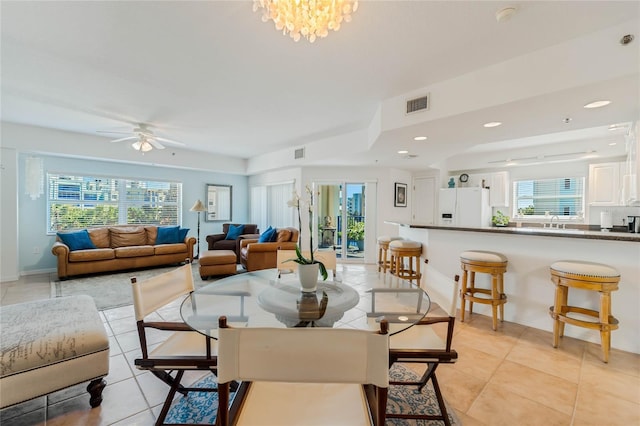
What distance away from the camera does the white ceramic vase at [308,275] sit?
5.91 feet

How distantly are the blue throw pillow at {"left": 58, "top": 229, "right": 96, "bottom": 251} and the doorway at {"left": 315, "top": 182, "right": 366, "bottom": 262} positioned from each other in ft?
14.7

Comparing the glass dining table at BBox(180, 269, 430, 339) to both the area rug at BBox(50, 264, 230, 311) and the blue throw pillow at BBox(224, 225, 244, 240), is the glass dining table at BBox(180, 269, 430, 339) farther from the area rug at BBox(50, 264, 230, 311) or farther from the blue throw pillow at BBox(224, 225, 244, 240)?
the blue throw pillow at BBox(224, 225, 244, 240)

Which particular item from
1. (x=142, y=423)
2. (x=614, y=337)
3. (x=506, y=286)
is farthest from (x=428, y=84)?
(x=142, y=423)

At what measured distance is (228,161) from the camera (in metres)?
7.11

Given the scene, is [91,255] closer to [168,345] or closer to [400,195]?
[168,345]

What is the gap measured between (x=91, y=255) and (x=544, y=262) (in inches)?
267

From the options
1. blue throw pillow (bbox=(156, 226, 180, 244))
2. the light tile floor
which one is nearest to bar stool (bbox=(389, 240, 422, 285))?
the light tile floor

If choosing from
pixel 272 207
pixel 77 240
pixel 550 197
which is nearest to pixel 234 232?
pixel 272 207

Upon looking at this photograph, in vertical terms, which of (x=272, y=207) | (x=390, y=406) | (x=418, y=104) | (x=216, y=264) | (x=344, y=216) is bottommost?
(x=390, y=406)

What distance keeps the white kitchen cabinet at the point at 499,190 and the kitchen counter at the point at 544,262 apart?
339 centimetres

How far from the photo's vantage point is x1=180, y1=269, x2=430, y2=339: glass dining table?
4.91ft

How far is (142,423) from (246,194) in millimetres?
6918

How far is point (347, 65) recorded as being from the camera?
2422 millimetres

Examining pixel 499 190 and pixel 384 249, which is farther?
pixel 499 190
